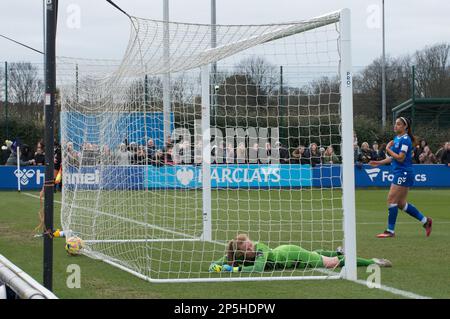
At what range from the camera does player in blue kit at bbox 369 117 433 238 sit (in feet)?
45.6

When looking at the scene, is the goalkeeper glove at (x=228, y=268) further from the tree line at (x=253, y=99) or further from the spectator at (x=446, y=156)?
the spectator at (x=446, y=156)

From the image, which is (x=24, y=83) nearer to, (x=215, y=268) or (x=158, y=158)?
(x=158, y=158)

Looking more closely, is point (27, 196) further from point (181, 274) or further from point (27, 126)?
point (181, 274)

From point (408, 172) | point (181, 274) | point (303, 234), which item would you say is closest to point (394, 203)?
point (408, 172)

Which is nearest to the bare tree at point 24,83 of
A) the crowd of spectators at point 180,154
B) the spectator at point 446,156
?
the crowd of spectators at point 180,154

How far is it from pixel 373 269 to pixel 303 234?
5044 mm

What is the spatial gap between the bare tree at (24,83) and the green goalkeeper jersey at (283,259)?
2481 centimetres

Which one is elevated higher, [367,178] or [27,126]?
[27,126]

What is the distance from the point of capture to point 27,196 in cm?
2666

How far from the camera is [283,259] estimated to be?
998 centimetres

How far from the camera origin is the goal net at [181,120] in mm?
9562

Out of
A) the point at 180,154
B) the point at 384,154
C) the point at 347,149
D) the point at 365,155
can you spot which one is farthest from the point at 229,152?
the point at 384,154

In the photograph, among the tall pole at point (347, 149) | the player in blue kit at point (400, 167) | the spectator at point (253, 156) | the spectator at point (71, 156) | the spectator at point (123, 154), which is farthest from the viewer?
the spectator at point (253, 156)

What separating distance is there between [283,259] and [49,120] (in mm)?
3703
